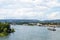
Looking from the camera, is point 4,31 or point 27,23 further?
point 27,23

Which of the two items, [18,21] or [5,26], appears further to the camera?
[18,21]

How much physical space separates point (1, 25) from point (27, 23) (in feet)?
283

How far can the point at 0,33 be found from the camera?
4909cm

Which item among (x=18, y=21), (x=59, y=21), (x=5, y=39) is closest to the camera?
(x=5, y=39)

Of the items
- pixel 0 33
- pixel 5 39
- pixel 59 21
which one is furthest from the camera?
pixel 59 21

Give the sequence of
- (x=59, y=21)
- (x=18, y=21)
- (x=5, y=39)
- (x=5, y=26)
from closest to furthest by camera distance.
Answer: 1. (x=5, y=39)
2. (x=5, y=26)
3. (x=59, y=21)
4. (x=18, y=21)

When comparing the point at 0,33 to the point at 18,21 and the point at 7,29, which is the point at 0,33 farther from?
the point at 18,21

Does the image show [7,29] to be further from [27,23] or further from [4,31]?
[27,23]

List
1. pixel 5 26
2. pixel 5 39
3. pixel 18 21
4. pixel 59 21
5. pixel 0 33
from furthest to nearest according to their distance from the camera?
pixel 18 21, pixel 59 21, pixel 5 26, pixel 0 33, pixel 5 39

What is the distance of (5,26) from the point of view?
53.0 metres

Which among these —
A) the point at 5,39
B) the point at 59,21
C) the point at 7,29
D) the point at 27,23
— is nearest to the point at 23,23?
the point at 27,23

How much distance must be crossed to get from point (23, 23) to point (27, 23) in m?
2.60

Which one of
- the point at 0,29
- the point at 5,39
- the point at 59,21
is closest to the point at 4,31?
the point at 0,29

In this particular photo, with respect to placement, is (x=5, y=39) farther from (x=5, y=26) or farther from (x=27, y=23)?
(x=27, y=23)
